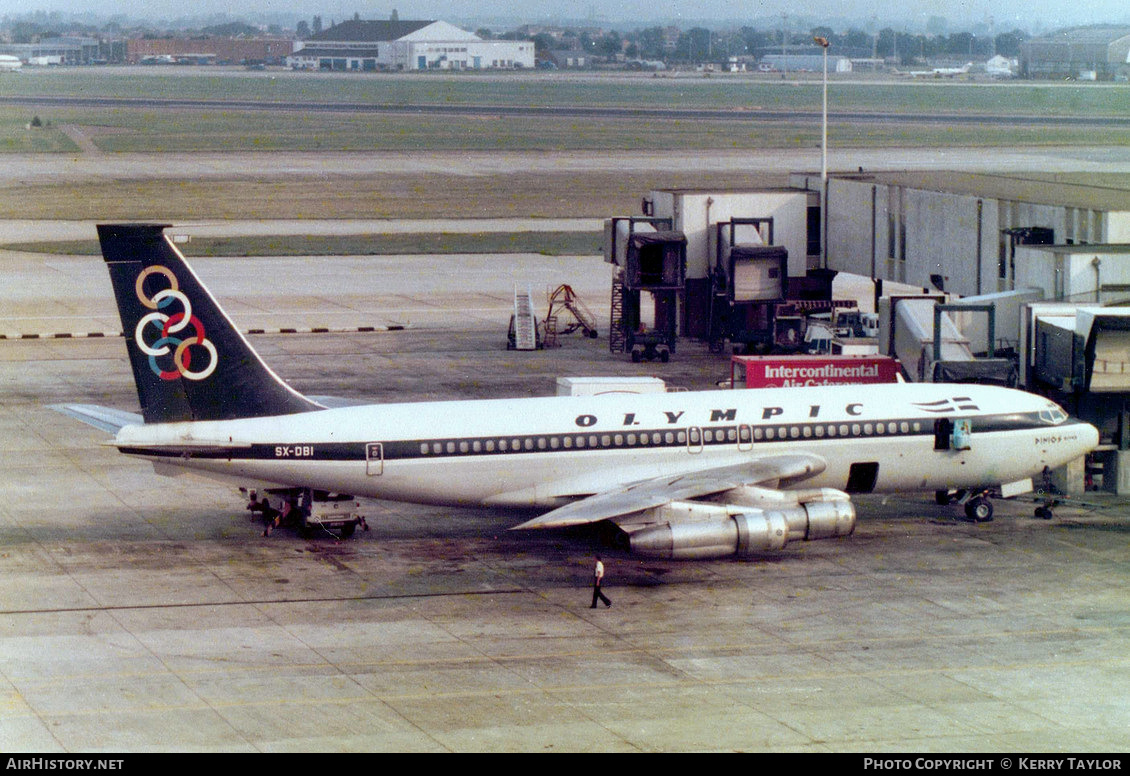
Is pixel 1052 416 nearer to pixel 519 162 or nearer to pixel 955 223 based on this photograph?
pixel 955 223

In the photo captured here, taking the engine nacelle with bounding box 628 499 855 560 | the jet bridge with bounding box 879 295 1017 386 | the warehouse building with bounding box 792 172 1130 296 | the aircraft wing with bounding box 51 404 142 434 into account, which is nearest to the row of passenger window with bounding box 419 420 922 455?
the engine nacelle with bounding box 628 499 855 560

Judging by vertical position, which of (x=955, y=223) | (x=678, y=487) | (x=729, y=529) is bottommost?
(x=729, y=529)

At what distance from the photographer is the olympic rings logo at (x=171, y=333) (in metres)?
40.9

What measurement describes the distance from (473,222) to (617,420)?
93827 mm

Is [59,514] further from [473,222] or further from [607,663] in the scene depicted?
[473,222]

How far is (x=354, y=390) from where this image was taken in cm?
6788

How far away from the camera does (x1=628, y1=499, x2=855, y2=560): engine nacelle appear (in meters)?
39.8

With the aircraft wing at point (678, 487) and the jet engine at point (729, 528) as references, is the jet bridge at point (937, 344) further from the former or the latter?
the jet engine at point (729, 528)

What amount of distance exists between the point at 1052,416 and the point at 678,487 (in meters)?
13.3

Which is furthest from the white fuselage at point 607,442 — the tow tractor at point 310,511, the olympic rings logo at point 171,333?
the tow tractor at point 310,511

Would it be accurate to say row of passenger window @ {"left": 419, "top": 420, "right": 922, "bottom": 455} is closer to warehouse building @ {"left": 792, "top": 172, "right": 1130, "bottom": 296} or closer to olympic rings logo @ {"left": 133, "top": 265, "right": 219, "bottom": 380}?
olympic rings logo @ {"left": 133, "top": 265, "right": 219, "bottom": 380}

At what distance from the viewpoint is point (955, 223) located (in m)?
69.2

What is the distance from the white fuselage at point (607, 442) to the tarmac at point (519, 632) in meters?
1.98

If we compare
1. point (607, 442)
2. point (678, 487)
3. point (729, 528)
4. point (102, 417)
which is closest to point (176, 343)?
point (102, 417)
